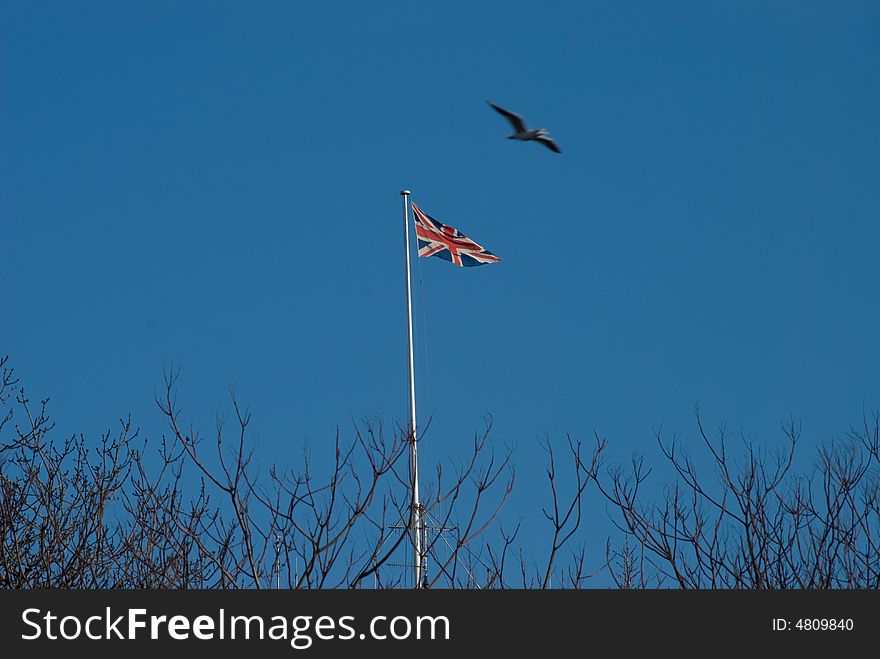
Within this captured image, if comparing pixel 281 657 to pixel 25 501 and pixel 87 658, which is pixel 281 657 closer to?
pixel 87 658

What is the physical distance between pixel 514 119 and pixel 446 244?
12658 mm

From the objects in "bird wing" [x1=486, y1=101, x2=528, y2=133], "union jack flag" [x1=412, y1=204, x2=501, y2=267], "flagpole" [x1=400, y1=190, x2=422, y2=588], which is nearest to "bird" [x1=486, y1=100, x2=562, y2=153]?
"bird wing" [x1=486, y1=101, x2=528, y2=133]

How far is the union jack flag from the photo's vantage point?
24750mm

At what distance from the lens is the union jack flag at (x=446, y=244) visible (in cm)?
2475

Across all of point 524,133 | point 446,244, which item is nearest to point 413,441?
point 524,133

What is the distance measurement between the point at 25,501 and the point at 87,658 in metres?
7.04

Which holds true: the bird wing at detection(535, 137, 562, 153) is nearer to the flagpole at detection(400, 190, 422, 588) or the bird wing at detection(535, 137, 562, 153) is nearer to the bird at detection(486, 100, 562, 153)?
the bird at detection(486, 100, 562, 153)

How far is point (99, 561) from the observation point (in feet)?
49.9

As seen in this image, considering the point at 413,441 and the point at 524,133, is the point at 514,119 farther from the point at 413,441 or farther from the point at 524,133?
the point at 413,441

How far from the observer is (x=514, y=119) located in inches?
488

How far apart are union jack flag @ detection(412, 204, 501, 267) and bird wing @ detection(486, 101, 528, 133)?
12.2 m

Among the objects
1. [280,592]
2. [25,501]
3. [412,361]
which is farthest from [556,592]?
[412,361]

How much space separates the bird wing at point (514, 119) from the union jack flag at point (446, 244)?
12.2m

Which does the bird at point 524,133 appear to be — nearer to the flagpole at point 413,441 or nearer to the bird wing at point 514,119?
the bird wing at point 514,119
